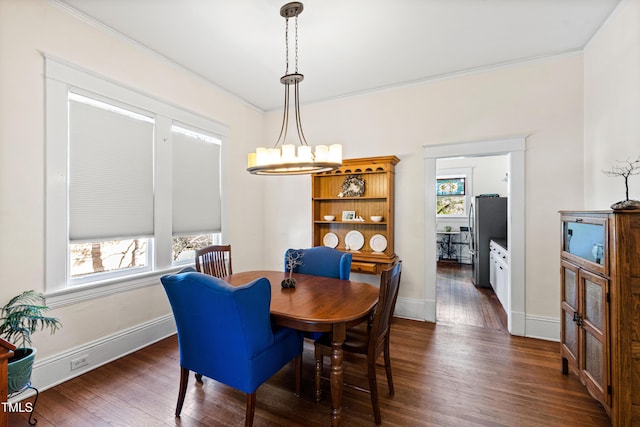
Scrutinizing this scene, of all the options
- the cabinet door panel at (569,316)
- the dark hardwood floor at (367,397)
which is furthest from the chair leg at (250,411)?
the cabinet door panel at (569,316)

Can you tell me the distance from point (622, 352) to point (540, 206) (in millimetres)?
1826

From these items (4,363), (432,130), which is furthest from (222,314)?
(432,130)

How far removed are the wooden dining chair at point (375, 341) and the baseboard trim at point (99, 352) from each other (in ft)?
6.54

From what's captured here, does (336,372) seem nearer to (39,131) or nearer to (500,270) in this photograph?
(39,131)

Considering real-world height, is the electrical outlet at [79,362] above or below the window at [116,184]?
below

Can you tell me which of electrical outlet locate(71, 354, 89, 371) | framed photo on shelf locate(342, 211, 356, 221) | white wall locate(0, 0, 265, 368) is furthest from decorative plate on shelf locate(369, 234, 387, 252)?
electrical outlet locate(71, 354, 89, 371)

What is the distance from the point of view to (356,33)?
105 inches

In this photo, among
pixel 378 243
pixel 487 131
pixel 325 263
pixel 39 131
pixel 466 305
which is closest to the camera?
pixel 39 131

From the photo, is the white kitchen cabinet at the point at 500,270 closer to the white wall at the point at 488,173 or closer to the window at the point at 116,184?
the white wall at the point at 488,173

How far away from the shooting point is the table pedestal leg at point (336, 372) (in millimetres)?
1720

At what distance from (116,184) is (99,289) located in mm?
980

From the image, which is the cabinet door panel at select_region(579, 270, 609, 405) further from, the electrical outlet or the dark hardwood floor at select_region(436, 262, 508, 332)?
the electrical outlet

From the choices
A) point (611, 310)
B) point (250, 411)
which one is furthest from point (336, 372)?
point (611, 310)

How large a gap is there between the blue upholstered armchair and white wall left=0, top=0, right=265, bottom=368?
5.40ft
